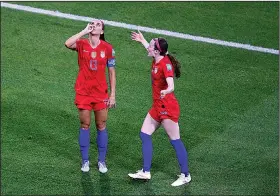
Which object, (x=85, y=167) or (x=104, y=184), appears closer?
(x=104, y=184)

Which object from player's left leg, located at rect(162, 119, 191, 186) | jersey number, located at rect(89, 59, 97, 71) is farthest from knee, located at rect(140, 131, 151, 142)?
jersey number, located at rect(89, 59, 97, 71)

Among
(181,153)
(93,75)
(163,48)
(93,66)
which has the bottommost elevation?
(181,153)

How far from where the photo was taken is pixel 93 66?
39.4ft

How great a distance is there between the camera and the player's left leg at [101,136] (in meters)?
12.2

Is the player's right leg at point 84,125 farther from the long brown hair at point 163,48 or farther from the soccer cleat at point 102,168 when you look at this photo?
the long brown hair at point 163,48

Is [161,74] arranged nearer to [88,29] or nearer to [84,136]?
[88,29]

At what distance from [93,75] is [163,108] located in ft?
3.30

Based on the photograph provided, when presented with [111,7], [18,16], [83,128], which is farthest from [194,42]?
[83,128]

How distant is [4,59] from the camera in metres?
15.4

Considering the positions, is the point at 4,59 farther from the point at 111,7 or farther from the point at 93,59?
the point at 93,59

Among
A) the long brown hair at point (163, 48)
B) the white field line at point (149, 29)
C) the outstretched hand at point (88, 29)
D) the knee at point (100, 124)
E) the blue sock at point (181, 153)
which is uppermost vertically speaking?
the white field line at point (149, 29)

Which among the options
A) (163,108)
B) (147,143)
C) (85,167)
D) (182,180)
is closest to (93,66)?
(163,108)

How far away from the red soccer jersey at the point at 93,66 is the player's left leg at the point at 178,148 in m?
0.95

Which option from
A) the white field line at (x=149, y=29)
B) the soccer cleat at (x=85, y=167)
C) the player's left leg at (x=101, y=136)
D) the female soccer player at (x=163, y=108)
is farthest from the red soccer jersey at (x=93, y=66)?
the white field line at (x=149, y=29)
